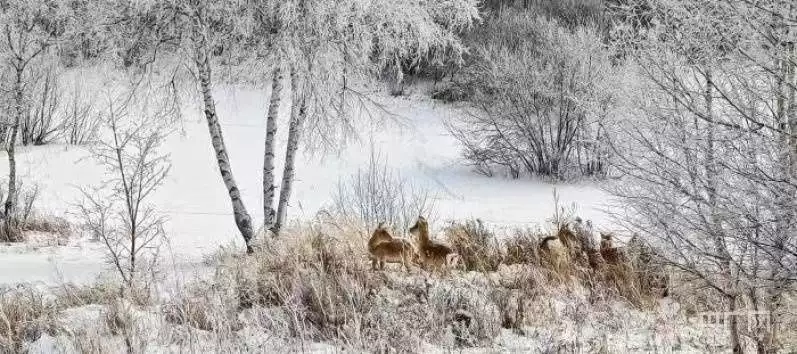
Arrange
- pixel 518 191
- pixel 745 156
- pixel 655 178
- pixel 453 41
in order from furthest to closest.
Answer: pixel 518 191
pixel 453 41
pixel 655 178
pixel 745 156

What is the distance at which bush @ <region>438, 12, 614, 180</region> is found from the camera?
17.9 metres

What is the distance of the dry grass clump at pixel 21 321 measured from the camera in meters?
4.15

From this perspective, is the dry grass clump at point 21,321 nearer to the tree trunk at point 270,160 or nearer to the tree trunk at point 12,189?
the tree trunk at point 270,160

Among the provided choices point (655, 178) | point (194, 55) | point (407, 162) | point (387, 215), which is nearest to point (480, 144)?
point (407, 162)

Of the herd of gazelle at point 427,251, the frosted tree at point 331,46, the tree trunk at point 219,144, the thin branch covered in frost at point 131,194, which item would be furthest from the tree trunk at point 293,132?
the herd of gazelle at point 427,251

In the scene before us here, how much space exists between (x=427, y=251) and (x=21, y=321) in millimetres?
2952

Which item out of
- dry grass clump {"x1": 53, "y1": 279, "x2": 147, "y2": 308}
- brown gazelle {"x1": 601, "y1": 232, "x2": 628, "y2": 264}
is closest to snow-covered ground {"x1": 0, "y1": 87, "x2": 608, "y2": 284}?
dry grass clump {"x1": 53, "y1": 279, "x2": 147, "y2": 308}

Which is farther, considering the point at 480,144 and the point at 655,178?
the point at 480,144

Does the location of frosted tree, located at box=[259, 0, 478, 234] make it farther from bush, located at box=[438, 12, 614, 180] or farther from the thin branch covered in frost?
bush, located at box=[438, 12, 614, 180]

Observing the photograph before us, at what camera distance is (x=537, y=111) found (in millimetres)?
18281

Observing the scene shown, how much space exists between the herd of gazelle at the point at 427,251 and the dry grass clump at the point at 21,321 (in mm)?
2321

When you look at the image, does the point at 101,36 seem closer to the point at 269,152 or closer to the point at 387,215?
the point at 269,152

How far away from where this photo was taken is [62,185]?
616 inches

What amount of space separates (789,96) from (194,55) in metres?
6.29
